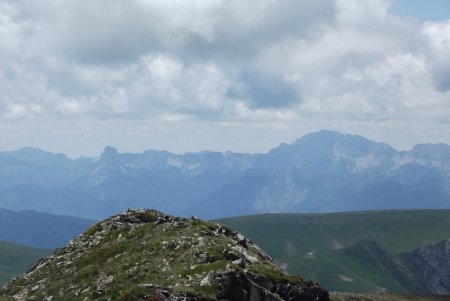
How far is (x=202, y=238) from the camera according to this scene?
70625 millimetres

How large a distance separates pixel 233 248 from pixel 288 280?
27.8 ft

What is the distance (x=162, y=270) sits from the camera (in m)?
60.1

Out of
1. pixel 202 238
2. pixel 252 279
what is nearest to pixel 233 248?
pixel 202 238

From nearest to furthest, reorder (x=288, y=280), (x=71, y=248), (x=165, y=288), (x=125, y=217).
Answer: (x=165, y=288), (x=288, y=280), (x=71, y=248), (x=125, y=217)

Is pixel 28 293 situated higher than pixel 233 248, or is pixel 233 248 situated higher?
pixel 233 248

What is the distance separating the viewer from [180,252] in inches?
2584

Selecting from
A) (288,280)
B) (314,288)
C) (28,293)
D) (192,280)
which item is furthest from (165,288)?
(28,293)

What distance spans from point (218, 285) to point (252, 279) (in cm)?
600

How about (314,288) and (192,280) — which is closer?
(192,280)

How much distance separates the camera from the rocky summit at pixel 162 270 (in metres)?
54.2

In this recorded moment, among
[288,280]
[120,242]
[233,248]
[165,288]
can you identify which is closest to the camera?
[165,288]

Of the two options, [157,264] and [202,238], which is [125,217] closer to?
[202,238]

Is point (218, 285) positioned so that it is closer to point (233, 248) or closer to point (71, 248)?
point (233, 248)

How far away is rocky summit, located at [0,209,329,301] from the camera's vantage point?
5422cm
